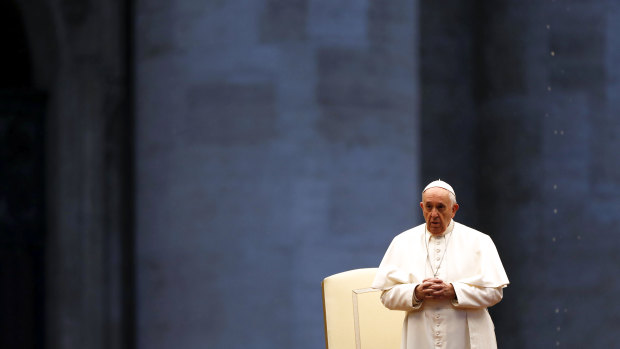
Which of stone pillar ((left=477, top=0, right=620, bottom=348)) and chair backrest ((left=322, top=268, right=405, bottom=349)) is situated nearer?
chair backrest ((left=322, top=268, right=405, bottom=349))

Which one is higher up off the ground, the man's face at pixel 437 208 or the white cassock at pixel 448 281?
the man's face at pixel 437 208

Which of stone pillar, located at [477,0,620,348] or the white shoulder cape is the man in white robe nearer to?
the white shoulder cape

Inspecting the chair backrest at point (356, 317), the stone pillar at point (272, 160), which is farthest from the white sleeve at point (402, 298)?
the stone pillar at point (272, 160)

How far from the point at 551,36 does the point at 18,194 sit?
450cm

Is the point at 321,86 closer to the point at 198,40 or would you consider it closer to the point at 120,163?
the point at 198,40

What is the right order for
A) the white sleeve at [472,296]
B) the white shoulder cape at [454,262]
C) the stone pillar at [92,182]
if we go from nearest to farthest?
the white sleeve at [472,296], the white shoulder cape at [454,262], the stone pillar at [92,182]

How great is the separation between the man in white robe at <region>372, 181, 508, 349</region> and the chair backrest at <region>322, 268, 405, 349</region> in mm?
821

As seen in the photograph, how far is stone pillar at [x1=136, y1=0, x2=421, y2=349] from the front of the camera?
21.4 feet

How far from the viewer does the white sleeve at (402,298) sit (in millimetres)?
4070

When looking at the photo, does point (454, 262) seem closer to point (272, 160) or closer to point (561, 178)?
point (272, 160)

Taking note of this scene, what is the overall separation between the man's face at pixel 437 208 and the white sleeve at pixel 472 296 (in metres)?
0.27

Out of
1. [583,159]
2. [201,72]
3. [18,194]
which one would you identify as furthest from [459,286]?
[18,194]

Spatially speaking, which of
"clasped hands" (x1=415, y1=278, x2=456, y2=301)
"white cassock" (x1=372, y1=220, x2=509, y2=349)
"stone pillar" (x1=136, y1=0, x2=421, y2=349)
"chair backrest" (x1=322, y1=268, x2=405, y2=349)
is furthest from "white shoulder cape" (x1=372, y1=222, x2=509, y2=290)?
"stone pillar" (x1=136, y1=0, x2=421, y2=349)

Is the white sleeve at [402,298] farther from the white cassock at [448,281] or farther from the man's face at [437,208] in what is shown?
the man's face at [437,208]
